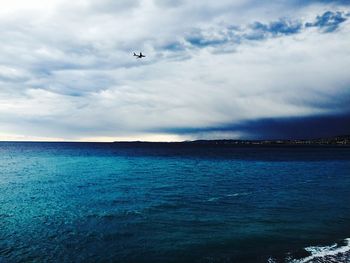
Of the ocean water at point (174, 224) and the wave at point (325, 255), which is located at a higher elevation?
the ocean water at point (174, 224)

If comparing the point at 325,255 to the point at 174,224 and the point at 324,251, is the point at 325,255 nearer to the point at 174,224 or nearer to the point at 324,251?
the point at 324,251

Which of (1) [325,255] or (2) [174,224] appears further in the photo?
(2) [174,224]

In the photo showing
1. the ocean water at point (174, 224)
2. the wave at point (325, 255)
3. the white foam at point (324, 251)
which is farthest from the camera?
the ocean water at point (174, 224)

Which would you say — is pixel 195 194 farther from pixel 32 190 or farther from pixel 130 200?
pixel 32 190

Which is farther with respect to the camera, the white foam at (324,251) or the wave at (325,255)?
the white foam at (324,251)

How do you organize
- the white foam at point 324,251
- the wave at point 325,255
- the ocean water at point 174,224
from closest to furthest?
1. the wave at point 325,255
2. the white foam at point 324,251
3. the ocean water at point 174,224

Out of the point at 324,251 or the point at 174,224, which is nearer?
the point at 324,251

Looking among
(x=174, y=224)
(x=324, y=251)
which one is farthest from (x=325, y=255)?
(x=174, y=224)

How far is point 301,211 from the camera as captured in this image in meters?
39.8

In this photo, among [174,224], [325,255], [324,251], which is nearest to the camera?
[325,255]

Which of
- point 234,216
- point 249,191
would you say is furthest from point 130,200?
point 249,191

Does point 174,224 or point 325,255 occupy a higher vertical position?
point 174,224

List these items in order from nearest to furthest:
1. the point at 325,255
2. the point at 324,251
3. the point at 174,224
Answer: the point at 325,255
the point at 324,251
the point at 174,224

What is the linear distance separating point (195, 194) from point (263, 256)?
82.3 feet
